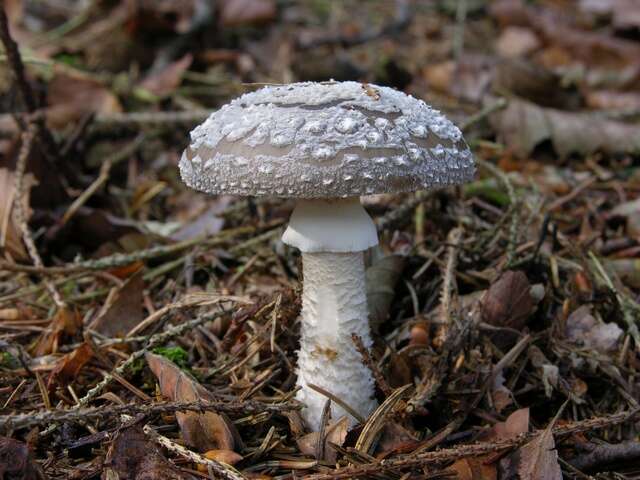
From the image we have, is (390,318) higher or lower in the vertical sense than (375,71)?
lower

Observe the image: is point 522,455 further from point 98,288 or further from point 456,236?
point 98,288

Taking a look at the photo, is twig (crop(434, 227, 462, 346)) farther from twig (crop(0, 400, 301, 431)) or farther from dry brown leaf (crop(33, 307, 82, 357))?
dry brown leaf (crop(33, 307, 82, 357))

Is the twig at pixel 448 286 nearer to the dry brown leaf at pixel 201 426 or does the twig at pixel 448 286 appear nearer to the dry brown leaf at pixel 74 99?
the dry brown leaf at pixel 201 426

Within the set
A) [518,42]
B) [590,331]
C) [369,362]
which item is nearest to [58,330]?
[369,362]

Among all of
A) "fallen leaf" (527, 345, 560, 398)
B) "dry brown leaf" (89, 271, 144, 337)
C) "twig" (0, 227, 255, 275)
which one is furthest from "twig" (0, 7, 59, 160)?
"fallen leaf" (527, 345, 560, 398)

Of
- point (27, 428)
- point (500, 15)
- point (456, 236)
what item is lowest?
point (27, 428)

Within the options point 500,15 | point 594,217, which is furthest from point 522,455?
point 500,15
